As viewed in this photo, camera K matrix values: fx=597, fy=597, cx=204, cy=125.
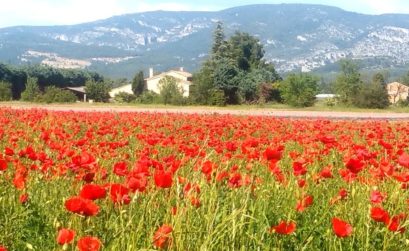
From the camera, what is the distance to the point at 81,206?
247 centimetres

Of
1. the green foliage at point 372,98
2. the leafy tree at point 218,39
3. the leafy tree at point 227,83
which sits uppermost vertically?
the leafy tree at point 218,39

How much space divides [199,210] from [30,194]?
132 centimetres

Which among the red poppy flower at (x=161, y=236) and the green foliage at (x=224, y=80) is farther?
the green foliage at (x=224, y=80)

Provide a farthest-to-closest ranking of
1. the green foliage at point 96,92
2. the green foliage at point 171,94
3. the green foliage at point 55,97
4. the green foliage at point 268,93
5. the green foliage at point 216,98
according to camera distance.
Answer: the green foliage at point 96,92 → the green foliage at point 268,93 → the green foliage at point 55,97 → the green foliage at point 171,94 → the green foliage at point 216,98

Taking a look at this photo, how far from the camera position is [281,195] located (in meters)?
4.26

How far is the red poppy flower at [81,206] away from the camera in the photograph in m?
2.44

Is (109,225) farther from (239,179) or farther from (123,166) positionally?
(239,179)

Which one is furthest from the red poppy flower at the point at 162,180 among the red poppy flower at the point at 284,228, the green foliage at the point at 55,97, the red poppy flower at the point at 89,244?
the green foliage at the point at 55,97

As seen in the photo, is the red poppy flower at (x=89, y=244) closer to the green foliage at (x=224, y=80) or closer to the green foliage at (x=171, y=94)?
the green foliage at (x=224, y=80)

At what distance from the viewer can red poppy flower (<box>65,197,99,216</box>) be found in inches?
96.1

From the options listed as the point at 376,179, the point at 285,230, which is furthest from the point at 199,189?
the point at 376,179

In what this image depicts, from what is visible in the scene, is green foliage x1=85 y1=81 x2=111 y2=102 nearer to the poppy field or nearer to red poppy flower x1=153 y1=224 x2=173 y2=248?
the poppy field

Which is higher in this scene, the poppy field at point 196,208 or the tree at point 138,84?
the tree at point 138,84

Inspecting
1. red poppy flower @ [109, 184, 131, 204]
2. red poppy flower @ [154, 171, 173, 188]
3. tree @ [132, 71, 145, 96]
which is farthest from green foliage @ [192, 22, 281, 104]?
red poppy flower @ [154, 171, 173, 188]
